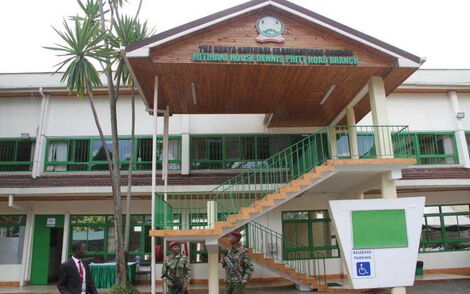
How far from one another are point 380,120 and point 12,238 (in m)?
12.8

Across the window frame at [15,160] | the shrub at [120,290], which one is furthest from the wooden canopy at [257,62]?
the window frame at [15,160]

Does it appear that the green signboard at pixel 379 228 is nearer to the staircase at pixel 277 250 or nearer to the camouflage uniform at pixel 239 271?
the camouflage uniform at pixel 239 271

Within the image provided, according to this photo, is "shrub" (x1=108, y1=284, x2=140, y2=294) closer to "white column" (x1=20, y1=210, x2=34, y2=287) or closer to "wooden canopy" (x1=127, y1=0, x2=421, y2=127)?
"wooden canopy" (x1=127, y1=0, x2=421, y2=127)

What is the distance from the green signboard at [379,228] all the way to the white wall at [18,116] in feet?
37.8

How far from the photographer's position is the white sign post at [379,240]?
925cm

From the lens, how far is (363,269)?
30.3ft

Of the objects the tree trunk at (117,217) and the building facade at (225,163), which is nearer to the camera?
the tree trunk at (117,217)

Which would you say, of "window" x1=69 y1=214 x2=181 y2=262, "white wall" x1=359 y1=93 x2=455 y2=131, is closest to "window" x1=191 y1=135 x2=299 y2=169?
"window" x1=69 y1=214 x2=181 y2=262

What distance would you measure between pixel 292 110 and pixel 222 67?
400 cm

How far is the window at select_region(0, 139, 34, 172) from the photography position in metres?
14.1

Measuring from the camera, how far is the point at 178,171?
14.0 meters

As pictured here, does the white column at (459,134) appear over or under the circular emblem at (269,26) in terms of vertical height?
under

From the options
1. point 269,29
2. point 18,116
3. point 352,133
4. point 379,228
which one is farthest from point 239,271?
point 18,116

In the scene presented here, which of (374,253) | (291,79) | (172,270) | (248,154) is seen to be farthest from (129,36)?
(374,253)
